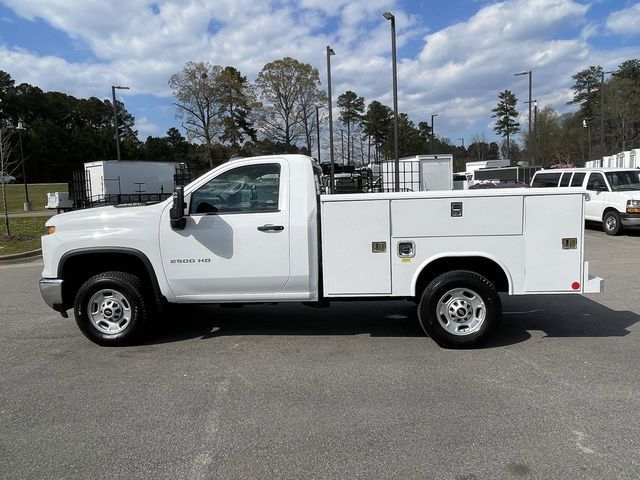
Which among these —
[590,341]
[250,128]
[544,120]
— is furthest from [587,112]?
[590,341]

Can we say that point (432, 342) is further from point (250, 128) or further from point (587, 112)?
point (587, 112)

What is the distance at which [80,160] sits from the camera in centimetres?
9875

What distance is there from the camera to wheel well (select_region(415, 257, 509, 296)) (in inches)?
213

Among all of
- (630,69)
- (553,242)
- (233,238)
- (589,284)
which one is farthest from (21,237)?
(630,69)

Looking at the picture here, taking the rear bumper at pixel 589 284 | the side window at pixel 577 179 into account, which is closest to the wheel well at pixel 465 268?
the rear bumper at pixel 589 284

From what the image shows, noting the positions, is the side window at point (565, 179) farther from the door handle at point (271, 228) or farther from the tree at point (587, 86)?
the tree at point (587, 86)

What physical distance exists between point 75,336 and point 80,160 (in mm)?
103511

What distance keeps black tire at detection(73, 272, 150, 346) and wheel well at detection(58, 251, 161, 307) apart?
16cm

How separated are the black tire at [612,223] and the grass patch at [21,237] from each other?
17.1m

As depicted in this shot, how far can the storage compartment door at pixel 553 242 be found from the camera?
511 centimetres

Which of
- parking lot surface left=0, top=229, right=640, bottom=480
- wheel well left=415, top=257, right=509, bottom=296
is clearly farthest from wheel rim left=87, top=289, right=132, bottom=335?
wheel well left=415, top=257, right=509, bottom=296

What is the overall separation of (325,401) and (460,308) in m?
1.91

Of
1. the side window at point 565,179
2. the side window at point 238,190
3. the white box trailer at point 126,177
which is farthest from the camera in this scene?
the white box trailer at point 126,177

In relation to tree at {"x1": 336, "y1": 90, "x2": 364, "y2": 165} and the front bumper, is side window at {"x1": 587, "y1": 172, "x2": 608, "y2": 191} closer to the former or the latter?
the front bumper
